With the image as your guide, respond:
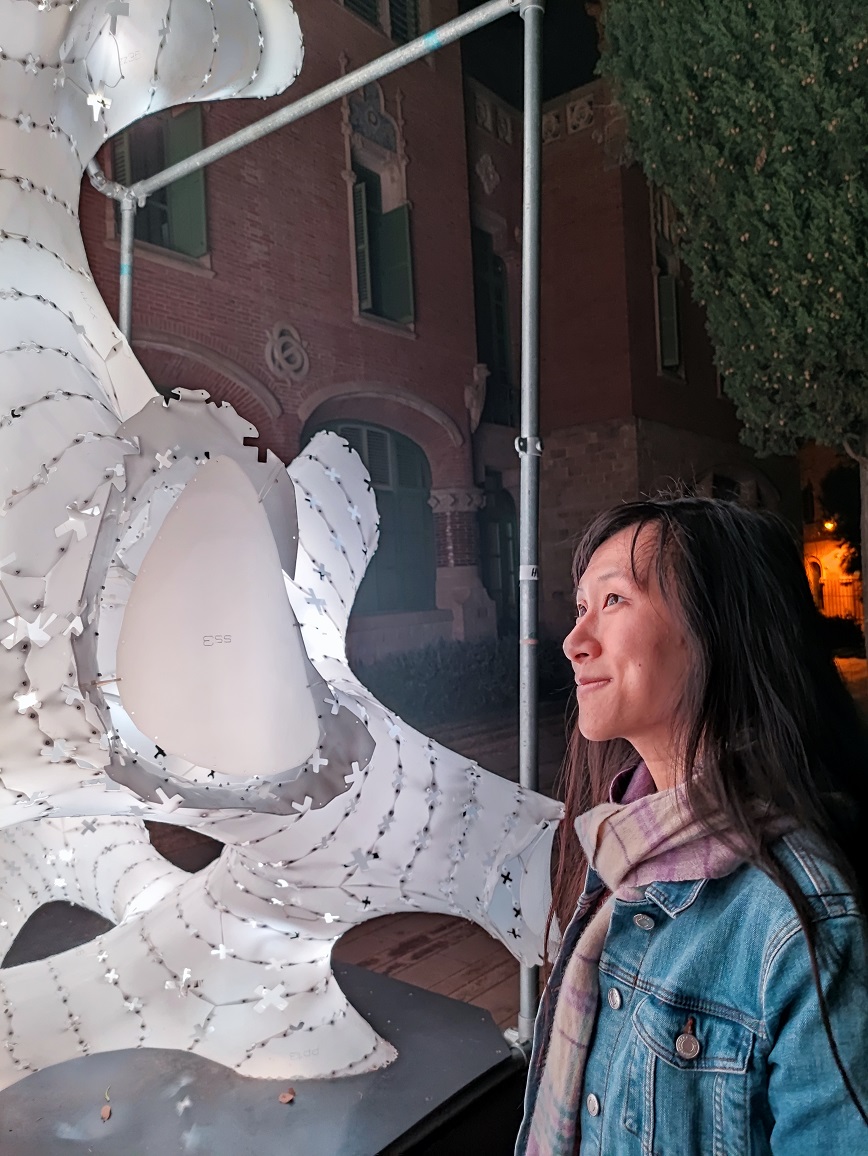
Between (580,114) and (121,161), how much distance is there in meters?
1.14

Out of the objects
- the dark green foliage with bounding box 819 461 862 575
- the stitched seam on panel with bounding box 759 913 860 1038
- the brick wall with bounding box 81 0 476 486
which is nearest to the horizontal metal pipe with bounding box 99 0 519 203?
the brick wall with bounding box 81 0 476 486

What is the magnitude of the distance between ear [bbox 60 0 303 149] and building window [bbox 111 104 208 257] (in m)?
0.75

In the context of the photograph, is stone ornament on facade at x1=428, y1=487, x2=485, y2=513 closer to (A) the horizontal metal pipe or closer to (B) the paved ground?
(B) the paved ground

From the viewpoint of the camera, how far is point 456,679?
2.29 meters

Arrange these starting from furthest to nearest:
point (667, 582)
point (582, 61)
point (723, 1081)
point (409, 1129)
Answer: point (582, 61) < point (409, 1129) < point (667, 582) < point (723, 1081)


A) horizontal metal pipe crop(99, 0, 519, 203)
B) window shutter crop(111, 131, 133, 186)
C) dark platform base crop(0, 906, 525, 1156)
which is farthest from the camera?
window shutter crop(111, 131, 133, 186)

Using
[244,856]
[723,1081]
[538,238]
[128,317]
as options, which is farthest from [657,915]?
[128,317]

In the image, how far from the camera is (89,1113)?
1279 mm

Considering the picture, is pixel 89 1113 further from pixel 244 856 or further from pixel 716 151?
pixel 716 151

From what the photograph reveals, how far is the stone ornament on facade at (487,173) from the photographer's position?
235 cm

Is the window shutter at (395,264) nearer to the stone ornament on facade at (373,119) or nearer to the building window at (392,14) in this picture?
the stone ornament on facade at (373,119)

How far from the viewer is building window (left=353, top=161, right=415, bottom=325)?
223cm

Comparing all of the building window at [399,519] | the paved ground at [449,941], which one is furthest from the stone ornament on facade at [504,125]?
the paved ground at [449,941]

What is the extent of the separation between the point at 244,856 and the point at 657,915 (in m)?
0.89
